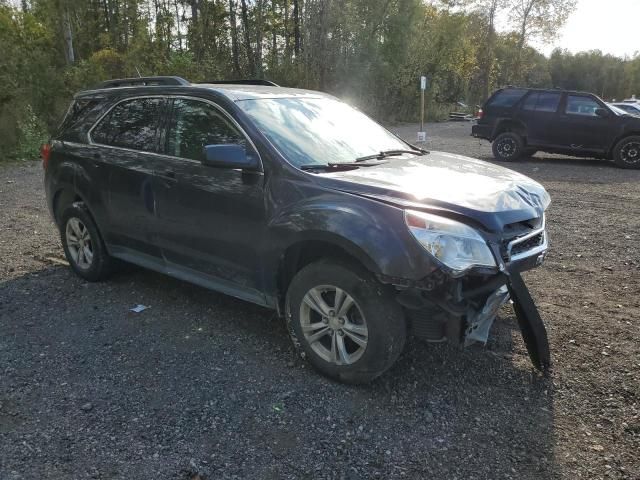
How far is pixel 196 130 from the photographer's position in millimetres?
4094

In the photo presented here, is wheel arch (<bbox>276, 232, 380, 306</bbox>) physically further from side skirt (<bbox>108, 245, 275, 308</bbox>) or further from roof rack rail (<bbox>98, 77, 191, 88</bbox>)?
roof rack rail (<bbox>98, 77, 191, 88</bbox>)

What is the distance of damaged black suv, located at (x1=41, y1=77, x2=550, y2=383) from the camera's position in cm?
301

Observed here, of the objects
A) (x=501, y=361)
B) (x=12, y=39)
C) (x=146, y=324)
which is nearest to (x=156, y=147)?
(x=146, y=324)

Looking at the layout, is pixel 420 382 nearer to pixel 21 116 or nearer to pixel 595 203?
pixel 595 203

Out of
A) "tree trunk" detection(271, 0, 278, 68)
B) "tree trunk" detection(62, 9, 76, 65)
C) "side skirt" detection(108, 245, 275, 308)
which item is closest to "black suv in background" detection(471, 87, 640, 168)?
"side skirt" detection(108, 245, 275, 308)

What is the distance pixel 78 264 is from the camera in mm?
5234

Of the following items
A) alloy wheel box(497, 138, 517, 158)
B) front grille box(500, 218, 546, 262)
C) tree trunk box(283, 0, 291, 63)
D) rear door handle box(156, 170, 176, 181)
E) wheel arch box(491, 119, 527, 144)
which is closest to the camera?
front grille box(500, 218, 546, 262)

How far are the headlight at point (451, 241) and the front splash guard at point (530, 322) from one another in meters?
0.28

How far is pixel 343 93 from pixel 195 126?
23.7 meters

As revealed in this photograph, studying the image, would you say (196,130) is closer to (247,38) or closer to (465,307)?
(465,307)

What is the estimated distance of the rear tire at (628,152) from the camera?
40.8ft

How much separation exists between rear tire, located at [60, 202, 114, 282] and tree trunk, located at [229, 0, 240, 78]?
20325mm

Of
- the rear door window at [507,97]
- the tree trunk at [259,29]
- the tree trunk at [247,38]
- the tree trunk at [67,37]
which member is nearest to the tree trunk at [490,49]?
the tree trunk at [259,29]

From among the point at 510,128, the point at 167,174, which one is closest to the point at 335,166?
the point at 167,174
